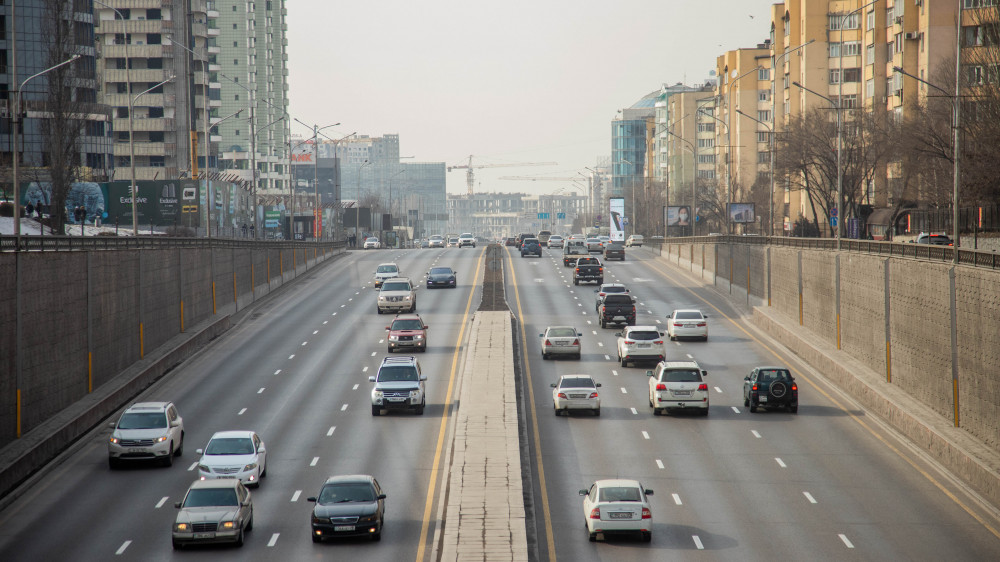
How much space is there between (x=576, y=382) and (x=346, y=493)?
14408 mm

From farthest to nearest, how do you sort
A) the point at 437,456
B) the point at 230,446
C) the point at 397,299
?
the point at 397,299 < the point at 437,456 < the point at 230,446

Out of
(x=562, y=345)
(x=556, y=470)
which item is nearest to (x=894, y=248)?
(x=562, y=345)

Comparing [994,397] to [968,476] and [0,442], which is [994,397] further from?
[0,442]

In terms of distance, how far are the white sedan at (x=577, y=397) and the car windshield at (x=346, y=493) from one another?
13.6 metres

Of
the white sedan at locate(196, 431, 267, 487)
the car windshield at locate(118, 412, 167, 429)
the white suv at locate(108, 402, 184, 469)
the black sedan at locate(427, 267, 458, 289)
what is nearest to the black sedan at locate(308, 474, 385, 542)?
the white sedan at locate(196, 431, 267, 487)

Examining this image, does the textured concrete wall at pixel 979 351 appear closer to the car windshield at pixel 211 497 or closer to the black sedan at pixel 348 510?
the black sedan at pixel 348 510

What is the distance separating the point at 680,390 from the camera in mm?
37219

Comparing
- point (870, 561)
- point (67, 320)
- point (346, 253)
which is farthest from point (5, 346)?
point (346, 253)

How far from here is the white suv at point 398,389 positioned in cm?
3747

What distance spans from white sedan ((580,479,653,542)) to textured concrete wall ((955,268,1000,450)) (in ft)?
37.7

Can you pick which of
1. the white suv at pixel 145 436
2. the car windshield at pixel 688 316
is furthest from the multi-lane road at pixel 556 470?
the car windshield at pixel 688 316

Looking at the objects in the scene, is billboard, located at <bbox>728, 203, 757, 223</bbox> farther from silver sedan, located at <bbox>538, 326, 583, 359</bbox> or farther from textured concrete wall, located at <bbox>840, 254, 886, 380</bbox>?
silver sedan, located at <bbox>538, 326, 583, 359</bbox>

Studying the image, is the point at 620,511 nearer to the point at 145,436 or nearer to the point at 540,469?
the point at 540,469

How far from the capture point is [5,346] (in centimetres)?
3152
